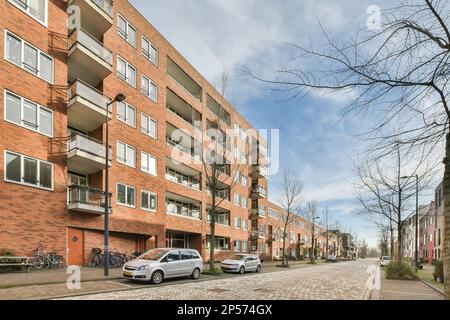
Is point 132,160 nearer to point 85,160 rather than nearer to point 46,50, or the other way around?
point 85,160

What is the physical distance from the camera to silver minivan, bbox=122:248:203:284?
1470cm

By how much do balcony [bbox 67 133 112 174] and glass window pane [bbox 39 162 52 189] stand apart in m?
1.31

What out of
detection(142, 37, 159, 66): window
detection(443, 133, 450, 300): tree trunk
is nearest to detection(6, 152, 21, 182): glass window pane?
detection(142, 37, 159, 66): window

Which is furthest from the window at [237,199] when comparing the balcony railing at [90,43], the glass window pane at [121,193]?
the balcony railing at [90,43]

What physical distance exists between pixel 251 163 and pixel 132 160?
3221cm

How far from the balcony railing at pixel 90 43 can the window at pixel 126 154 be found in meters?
5.75

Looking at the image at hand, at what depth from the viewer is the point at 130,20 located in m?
27.4

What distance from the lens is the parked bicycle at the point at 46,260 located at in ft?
56.5

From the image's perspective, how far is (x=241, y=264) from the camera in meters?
24.0

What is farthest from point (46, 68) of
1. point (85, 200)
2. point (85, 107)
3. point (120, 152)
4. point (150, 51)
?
point (150, 51)

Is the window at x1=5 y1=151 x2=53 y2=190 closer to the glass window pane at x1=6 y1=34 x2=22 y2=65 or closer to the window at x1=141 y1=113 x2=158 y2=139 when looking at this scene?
the glass window pane at x1=6 y1=34 x2=22 y2=65

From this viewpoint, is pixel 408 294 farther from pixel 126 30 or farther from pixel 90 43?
pixel 126 30

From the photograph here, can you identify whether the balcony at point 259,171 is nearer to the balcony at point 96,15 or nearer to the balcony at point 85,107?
the balcony at point 85,107

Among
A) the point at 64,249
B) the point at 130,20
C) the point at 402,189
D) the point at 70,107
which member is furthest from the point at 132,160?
the point at 402,189
